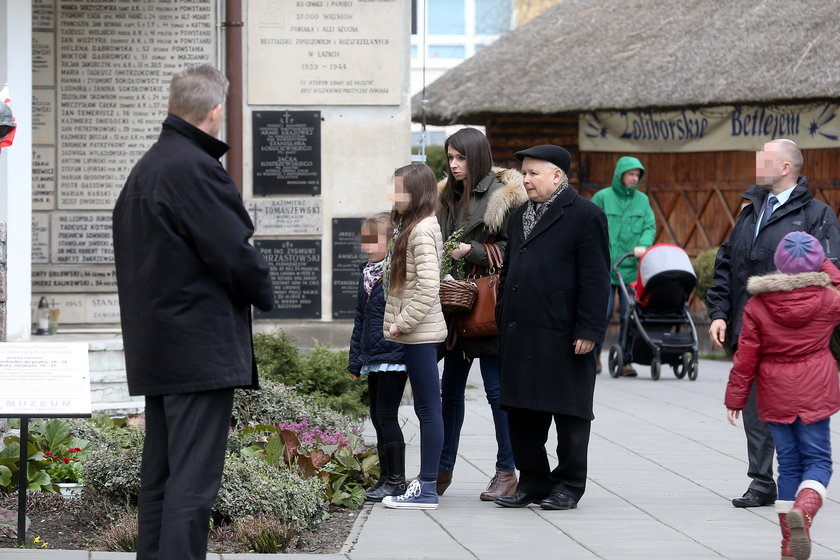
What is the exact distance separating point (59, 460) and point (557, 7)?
16.0 meters

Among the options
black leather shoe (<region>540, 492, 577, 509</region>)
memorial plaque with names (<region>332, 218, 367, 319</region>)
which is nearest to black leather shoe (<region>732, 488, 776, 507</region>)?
black leather shoe (<region>540, 492, 577, 509</region>)

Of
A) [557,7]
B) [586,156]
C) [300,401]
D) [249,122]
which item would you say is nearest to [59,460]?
[300,401]

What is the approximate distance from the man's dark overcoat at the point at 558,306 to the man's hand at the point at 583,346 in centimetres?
4

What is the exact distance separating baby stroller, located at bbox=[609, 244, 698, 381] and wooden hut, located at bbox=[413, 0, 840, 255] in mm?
3780

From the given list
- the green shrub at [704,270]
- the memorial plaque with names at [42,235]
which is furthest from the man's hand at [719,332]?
the green shrub at [704,270]

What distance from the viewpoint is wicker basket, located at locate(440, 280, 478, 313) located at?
7.04m

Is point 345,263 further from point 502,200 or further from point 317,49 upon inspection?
point 502,200

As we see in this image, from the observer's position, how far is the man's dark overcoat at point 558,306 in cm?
676

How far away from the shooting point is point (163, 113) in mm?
10812

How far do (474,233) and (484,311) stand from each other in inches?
16.8

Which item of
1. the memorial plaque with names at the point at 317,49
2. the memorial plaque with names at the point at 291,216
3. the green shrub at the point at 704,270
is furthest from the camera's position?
the green shrub at the point at 704,270

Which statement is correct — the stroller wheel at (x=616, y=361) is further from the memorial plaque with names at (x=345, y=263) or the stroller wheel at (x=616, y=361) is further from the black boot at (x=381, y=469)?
the black boot at (x=381, y=469)

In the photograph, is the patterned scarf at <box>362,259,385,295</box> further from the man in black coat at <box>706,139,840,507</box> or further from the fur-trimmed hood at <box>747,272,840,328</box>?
the fur-trimmed hood at <box>747,272,840,328</box>

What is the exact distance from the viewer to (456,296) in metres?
7.04
